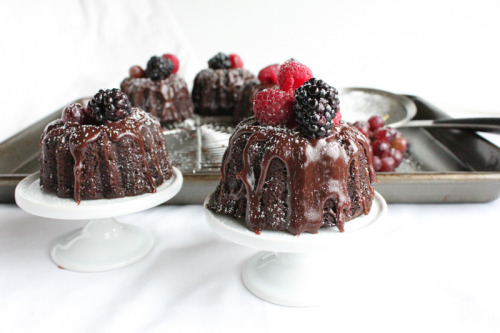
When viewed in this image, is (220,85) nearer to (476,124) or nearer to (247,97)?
(247,97)

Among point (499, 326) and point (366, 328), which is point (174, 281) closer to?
point (366, 328)

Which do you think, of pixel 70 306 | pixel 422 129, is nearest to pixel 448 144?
pixel 422 129

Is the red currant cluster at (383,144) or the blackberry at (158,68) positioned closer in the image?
the red currant cluster at (383,144)

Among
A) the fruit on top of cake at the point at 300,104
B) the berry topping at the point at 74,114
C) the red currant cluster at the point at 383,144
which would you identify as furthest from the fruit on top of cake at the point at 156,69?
the fruit on top of cake at the point at 300,104

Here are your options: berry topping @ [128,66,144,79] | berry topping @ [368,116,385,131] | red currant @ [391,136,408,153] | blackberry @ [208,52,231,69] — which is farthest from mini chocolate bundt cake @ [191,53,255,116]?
red currant @ [391,136,408,153]

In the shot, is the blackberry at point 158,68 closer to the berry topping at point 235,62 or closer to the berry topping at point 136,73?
the berry topping at point 136,73
